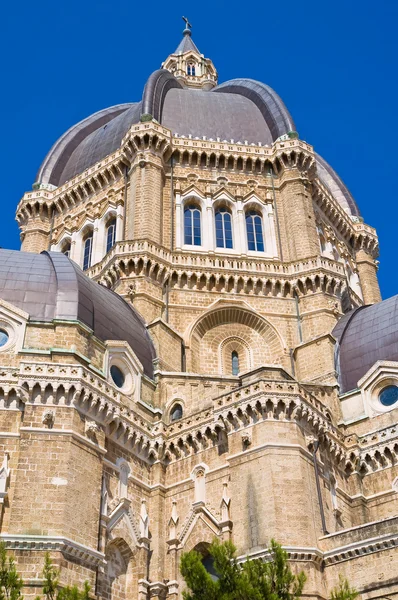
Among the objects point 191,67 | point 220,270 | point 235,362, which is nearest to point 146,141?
point 220,270

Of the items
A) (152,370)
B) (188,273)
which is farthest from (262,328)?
(152,370)

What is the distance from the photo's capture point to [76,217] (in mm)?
48656

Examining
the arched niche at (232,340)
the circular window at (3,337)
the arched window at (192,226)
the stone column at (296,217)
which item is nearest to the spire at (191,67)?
the stone column at (296,217)

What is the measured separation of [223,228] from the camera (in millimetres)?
Result: 45438

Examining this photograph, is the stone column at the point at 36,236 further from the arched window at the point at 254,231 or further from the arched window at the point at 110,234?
the arched window at the point at 254,231

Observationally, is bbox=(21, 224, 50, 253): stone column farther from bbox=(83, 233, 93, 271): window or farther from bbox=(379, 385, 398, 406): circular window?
bbox=(379, 385, 398, 406): circular window

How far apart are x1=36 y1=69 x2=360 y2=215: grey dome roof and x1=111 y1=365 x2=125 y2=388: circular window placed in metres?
20.7

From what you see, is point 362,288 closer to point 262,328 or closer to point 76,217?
point 262,328

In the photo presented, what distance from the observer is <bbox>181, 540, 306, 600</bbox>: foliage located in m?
19.2

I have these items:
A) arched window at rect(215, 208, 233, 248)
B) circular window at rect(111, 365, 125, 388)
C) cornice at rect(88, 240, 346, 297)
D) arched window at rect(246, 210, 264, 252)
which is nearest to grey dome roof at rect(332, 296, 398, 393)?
cornice at rect(88, 240, 346, 297)

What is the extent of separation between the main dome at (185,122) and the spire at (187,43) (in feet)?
66.0

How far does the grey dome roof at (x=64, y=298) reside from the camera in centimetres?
3203

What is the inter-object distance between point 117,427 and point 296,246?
17.8 metres

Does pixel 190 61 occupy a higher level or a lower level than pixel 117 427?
higher
